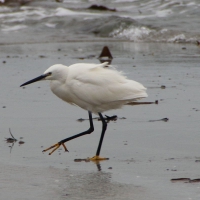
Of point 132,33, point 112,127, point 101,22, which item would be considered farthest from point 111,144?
point 101,22

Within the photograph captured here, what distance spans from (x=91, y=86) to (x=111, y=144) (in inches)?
23.6

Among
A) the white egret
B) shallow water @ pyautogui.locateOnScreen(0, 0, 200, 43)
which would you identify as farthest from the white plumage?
shallow water @ pyautogui.locateOnScreen(0, 0, 200, 43)

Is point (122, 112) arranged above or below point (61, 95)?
below

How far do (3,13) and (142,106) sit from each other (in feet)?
40.1

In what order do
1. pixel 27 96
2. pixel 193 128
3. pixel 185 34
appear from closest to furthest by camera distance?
pixel 193 128
pixel 27 96
pixel 185 34

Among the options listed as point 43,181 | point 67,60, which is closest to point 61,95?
point 43,181

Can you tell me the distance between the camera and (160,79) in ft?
28.7

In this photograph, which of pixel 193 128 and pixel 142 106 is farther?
pixel 142 106

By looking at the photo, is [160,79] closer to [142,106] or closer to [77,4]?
[142,106]

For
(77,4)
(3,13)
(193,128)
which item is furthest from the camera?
(77,4)

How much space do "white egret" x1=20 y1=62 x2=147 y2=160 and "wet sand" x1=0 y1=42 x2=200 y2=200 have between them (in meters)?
0.33

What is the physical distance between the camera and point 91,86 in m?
5.60

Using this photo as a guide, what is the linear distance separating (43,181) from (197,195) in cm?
117

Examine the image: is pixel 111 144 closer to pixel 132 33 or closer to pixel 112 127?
pixel 112 127
